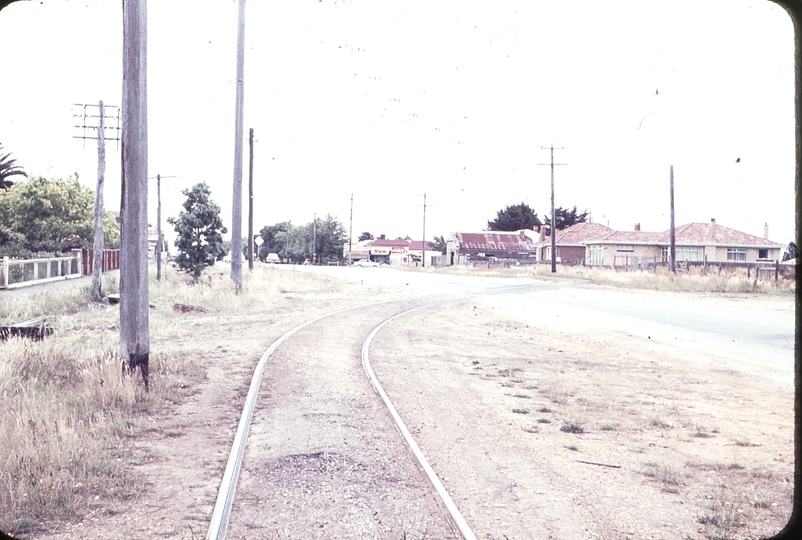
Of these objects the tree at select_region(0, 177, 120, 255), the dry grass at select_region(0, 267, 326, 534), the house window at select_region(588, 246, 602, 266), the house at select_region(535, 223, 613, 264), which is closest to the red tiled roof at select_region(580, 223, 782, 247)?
the house window at select_region(588, 246, 602, 266)

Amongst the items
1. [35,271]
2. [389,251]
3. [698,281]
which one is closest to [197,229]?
[35,271]

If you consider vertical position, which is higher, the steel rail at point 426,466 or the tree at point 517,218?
the tree at point 517,218

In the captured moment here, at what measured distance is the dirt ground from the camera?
392cm

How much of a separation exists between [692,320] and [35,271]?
90.4 feet

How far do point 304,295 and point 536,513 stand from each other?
22.2 meters


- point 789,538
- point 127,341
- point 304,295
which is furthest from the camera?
point 304,295

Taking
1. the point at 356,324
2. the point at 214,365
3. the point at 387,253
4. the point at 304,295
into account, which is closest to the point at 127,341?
the point at 214,365

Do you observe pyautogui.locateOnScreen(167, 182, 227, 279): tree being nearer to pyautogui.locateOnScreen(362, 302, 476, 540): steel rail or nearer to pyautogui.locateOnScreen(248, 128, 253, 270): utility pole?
pyautogui.locateOnScreen(248, 128, 253, 270): utility pole

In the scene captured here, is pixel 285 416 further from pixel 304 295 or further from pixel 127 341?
pixel 304 295

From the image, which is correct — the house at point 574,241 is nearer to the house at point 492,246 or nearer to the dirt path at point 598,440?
the house at point 492,246

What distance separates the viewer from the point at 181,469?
4945 millimetres

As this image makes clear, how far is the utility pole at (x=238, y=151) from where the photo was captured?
21.8 meters

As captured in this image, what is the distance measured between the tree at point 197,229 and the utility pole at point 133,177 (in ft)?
103

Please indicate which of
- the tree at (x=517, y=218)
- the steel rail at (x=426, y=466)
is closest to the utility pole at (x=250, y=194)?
A: the steel rail at (x=426, y=466)
